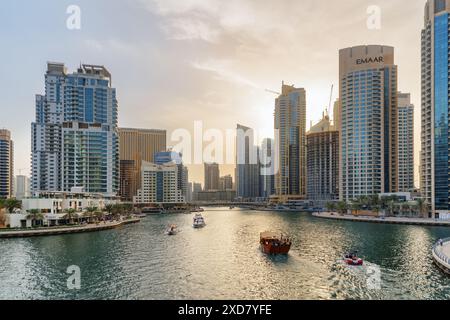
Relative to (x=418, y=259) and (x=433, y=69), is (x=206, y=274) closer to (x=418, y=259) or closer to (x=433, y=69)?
(x=418, y=259)

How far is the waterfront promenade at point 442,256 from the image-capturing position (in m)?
46.1

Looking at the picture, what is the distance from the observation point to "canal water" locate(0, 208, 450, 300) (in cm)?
3766

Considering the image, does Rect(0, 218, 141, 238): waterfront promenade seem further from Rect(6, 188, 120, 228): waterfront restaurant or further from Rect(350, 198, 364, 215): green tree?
Rect(350, 198, 364, 215): green tree

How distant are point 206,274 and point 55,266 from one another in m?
26.0

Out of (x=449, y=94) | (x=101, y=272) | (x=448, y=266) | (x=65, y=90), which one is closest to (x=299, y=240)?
(x=448, y=266)

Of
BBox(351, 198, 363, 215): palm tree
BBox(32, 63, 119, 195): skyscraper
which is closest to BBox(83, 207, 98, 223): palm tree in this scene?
BBox(32, 63, 119, 195): skyscraper

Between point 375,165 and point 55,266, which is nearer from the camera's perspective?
point 55,266

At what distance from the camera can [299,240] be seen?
81625 millimetres

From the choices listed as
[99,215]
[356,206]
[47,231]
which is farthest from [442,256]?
[356,206]

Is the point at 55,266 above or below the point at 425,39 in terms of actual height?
below

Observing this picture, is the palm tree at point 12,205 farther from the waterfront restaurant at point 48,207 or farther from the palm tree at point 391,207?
the palm tree at point 391,207

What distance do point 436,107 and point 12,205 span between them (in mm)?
174062
